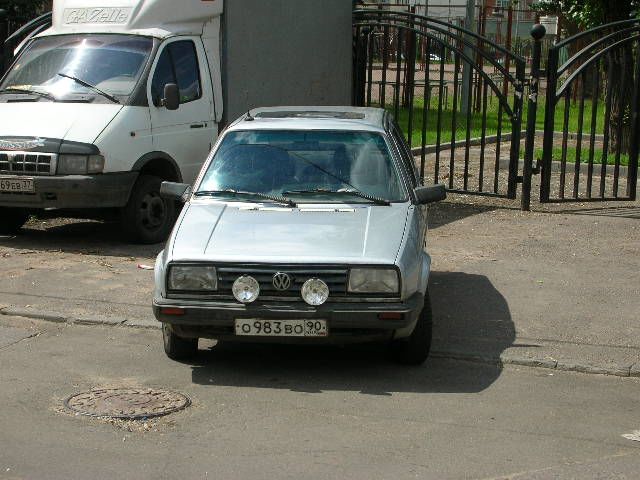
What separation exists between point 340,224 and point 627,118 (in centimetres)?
1292

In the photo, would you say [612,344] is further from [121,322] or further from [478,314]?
[121,322]

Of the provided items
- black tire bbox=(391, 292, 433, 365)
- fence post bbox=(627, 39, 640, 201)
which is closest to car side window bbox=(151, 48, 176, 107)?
black tire bbox=(391, 292, 433, 365)

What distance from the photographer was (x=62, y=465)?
544 cm

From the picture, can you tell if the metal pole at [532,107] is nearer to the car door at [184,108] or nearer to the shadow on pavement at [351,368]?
the car door at [184,108]

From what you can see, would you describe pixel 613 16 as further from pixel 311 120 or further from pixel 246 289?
pixel 246 289

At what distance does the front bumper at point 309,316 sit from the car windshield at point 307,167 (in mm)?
1206

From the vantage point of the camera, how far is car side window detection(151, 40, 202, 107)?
11.6m

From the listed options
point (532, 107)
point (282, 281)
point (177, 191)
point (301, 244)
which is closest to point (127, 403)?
point (282, 281)

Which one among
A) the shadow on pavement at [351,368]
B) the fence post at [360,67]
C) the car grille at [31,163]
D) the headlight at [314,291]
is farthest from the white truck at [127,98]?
the headlight at [314,291]

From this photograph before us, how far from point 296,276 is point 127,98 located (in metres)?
5.18

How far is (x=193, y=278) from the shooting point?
6.86 m

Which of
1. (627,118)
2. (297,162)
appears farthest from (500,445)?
(627,118)

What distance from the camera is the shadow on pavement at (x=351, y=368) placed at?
698cm

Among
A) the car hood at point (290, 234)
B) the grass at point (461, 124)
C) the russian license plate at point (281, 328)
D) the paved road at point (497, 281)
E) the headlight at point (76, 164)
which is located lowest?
the grass at point (461, 124)
